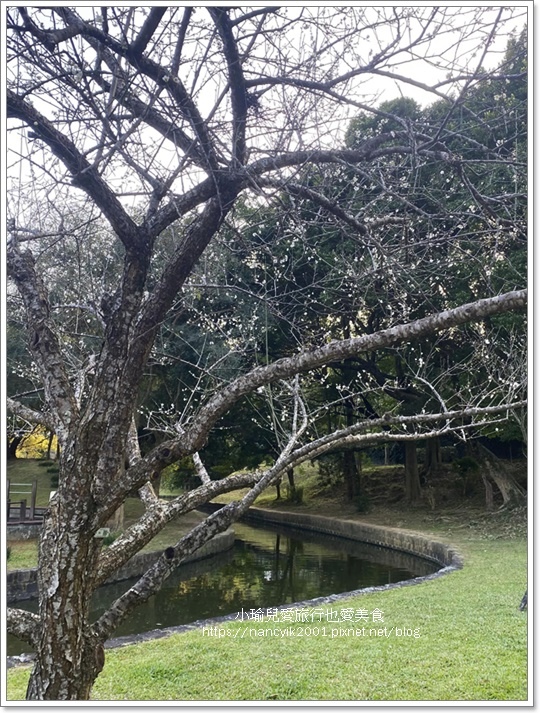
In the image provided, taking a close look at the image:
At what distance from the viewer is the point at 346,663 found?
293 centimetres

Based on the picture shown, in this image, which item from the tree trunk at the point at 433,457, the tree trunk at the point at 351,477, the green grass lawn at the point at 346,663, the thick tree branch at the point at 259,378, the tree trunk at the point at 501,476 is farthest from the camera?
the tree trunk at the point at 351,477

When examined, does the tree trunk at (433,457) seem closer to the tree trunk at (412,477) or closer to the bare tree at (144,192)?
the tree trunk at (412,477)

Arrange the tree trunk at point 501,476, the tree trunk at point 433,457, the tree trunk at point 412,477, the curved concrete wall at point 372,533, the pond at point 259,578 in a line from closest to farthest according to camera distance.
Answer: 1. the pond at point 259,578
2. the curved concrete wall at point 372,533
3. the tree trunk at point 501,476
4. the tree trunk at point 412,477
5. the tree trunk at point 433,457

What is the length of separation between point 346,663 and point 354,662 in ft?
0.13

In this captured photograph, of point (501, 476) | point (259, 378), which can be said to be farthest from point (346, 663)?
point (501, 476)

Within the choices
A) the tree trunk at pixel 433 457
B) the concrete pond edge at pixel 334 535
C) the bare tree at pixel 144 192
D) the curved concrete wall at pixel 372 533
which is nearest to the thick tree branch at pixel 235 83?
the bare tree at pixel 144 192

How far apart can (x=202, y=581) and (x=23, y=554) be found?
2.09 m

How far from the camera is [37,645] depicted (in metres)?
1.83

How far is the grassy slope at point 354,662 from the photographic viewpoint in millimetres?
2580

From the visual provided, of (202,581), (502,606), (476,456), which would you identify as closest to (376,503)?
(476,456)

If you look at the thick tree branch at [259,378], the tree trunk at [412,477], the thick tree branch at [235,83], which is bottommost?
the tree trunk at [412,477]

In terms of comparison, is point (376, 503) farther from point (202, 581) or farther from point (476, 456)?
point (202, 581)

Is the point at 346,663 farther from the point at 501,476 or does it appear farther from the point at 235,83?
the point at 501,476

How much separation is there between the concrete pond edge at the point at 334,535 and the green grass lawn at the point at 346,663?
0.28 metres
